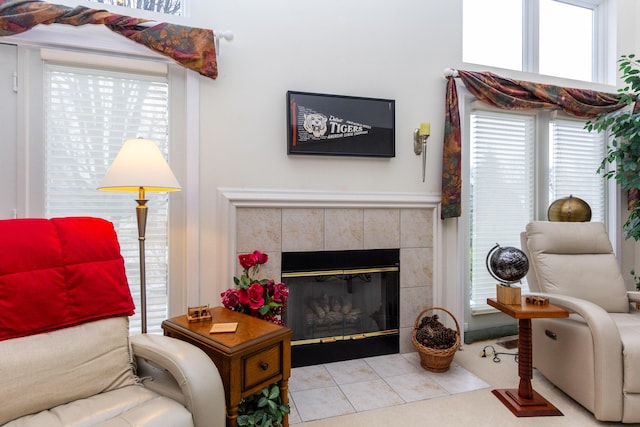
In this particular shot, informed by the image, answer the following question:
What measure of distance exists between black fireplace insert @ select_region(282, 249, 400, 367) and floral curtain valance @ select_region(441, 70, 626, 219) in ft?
2.16

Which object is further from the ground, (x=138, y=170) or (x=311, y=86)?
(x=311, y=86)

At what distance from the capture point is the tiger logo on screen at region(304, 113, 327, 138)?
7.80 feet

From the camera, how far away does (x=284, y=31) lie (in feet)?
7.82

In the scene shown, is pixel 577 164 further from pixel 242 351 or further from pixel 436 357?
pixel 242 351

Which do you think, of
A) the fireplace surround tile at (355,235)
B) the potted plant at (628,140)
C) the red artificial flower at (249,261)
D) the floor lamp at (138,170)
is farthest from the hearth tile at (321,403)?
the potted plant at (628,140)

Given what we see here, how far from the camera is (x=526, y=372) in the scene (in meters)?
1.94

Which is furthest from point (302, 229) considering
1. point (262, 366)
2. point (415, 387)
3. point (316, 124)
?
point (415, 387)

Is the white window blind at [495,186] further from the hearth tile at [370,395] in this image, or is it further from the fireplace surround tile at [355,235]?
the hearth tile at [370,395]

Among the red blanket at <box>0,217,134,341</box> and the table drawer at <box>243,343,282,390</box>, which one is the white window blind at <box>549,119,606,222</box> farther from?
the red blanket at <box>0,217,134,341</box>

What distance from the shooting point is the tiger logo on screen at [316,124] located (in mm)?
2379

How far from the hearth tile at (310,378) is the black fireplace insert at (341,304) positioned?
6 centimetres

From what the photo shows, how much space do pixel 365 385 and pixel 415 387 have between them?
31 cm

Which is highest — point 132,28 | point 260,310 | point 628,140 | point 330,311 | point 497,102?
point 132,28

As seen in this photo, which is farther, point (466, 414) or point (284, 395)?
point (466, 414)
